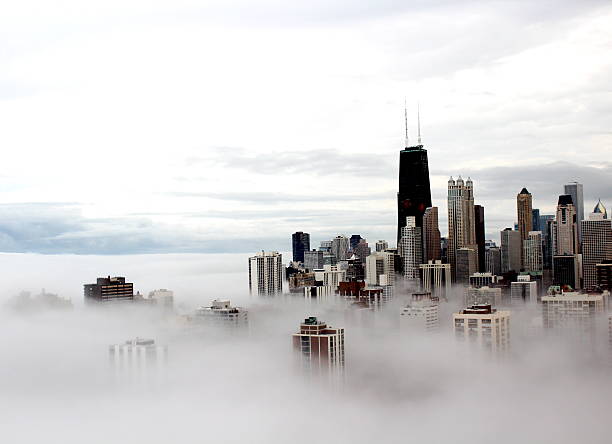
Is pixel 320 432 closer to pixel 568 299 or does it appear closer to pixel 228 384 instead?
pixel 228 384

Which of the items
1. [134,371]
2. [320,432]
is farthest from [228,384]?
[320,432]

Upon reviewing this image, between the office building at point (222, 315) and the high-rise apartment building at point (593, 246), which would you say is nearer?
the office building at point (222, 315)

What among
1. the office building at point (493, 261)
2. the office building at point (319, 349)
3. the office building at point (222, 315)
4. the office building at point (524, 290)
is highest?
the office building at point (493, 261)

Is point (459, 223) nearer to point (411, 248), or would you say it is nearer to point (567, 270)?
point (411, 248)

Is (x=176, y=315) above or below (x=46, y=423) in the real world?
above

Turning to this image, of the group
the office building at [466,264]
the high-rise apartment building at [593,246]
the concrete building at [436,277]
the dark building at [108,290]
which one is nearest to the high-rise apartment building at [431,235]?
the concrete building at [436,277]

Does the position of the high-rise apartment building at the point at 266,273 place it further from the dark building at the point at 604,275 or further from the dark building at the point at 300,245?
the dark building at the point at 604,275

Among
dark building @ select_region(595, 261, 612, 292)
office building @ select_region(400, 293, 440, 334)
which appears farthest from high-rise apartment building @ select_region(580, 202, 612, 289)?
office building @ select_region(400, 293, 440, 334)

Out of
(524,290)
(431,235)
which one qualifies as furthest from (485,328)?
(431,235)
